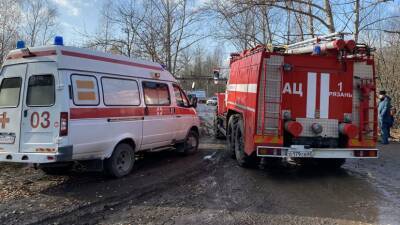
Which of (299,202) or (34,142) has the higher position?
(34,142)

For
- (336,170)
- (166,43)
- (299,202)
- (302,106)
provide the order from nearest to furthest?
(299,202) → (302,106) → (336,170) → (166,43)

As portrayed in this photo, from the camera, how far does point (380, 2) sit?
18.6 m

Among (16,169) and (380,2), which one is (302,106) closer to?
(16,169)

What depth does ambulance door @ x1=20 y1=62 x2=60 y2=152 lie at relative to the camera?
735cm

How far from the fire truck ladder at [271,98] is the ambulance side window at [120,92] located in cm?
273

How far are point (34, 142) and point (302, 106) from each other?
5123 mm

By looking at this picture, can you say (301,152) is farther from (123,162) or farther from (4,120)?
(4,120)

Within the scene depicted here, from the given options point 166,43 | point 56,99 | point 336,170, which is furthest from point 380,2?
point 56,99

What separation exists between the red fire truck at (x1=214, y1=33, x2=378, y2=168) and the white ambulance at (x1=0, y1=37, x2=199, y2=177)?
262 centimetres

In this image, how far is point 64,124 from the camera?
7.29 meters

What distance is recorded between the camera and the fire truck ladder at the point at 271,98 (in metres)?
8.62

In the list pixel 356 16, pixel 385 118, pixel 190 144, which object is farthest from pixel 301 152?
pixel 356 16

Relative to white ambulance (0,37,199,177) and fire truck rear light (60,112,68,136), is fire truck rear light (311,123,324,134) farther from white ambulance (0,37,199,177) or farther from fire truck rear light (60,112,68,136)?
fire truck rear light (60,112,68,136)

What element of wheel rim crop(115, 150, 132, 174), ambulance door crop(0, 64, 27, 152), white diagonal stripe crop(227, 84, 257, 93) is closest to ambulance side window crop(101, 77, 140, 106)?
wheel rim crop(115, 150, 132, 174)
